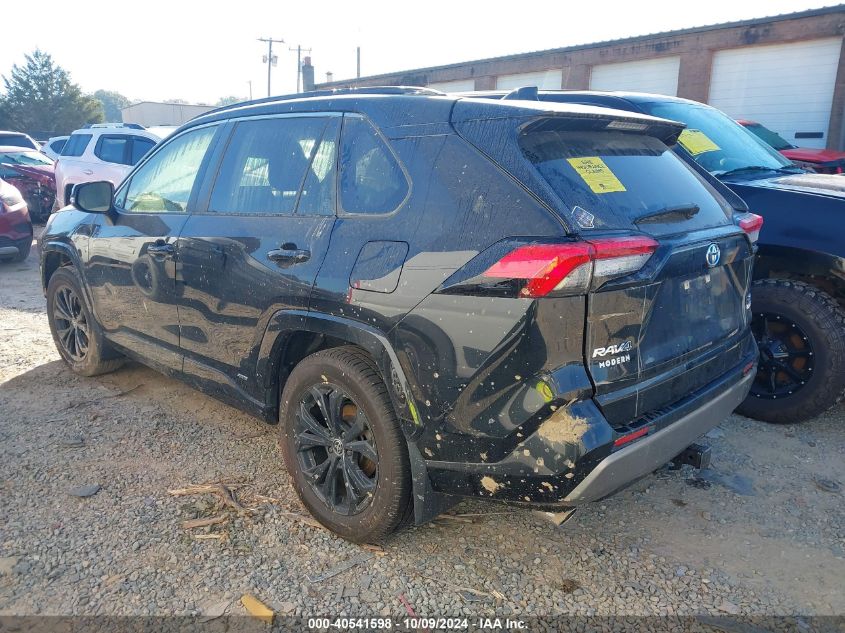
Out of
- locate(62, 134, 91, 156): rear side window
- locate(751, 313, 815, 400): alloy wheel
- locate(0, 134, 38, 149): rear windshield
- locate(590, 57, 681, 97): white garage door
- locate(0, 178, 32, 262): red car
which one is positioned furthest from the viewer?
locate(590, 57, 681, 97): white garage door

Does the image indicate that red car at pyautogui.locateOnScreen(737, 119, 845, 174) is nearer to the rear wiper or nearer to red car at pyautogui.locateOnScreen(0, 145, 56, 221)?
the rear wiper

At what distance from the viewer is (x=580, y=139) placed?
253 centimetres

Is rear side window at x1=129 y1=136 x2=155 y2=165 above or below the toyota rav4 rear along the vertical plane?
above

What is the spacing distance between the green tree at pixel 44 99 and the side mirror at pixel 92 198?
55684 millimetres

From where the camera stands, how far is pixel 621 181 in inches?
99.1

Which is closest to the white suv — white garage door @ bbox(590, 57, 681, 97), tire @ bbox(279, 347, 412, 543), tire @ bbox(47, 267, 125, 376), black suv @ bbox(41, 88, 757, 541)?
tire @ bbox(47, 267, 125, 376)

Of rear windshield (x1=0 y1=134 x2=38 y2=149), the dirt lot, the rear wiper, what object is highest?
rear windshield (x1=0 y1=134 x2=38 y2=149)

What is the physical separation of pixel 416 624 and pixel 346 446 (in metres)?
0.75

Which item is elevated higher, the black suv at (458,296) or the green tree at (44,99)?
the green tree at (44,99)

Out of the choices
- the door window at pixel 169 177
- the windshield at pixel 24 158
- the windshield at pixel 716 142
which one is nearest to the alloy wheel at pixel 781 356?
the windshield at pixel 716 142

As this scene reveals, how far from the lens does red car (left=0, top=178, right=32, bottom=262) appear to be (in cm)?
881

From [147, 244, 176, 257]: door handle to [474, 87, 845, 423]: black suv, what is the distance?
6.67ft

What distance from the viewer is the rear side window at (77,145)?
11.5 m

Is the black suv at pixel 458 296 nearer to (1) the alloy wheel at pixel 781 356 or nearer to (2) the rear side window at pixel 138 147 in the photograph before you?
(1) the alloy wheel at pixel 781 356
